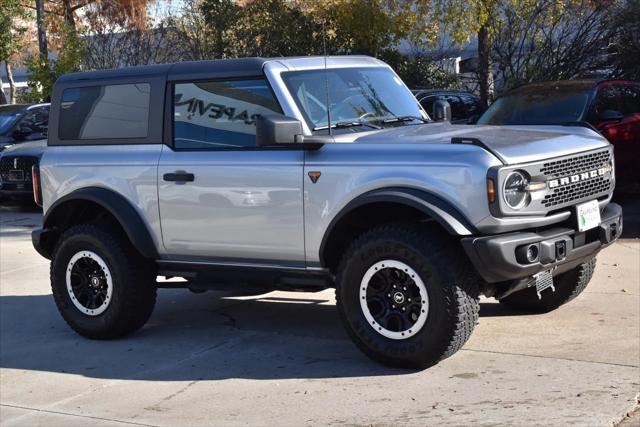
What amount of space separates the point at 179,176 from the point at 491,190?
7.49 ft

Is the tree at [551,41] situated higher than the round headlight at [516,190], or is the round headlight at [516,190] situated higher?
the tree at [551,41]

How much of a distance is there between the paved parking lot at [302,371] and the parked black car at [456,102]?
777 centimetres

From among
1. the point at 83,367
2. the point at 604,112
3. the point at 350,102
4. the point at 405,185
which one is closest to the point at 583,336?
the point at 405,185

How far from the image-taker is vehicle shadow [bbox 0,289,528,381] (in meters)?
6.31

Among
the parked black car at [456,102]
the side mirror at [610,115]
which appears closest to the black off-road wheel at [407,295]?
the side mirror at [610,115]

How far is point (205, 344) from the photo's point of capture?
23.0 ft

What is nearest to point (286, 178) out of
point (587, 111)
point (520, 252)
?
point (520, 252)

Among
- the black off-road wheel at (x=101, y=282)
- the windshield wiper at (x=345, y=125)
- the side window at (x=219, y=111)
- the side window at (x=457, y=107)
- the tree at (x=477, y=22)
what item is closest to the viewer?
the windshield wiper at (x=345, y=125)

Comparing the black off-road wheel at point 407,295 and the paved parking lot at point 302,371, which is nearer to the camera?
the paved parking lot at point 302,371

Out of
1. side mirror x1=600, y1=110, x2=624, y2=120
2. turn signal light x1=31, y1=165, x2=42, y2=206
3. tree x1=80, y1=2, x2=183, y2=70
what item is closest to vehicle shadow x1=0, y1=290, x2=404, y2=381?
turn signal light x1=31, y1=165, x2=42, y2=206

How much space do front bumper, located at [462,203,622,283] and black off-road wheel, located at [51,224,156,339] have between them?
2647 mm

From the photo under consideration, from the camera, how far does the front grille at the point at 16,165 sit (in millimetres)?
14805

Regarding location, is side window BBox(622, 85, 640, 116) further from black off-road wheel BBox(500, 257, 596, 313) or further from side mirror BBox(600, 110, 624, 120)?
black off-road wheel BBox(500, 257, 596, 313)

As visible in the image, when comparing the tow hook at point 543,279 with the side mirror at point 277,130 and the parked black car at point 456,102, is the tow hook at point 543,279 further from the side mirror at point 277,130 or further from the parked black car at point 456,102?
the parked black car at point 456,102
